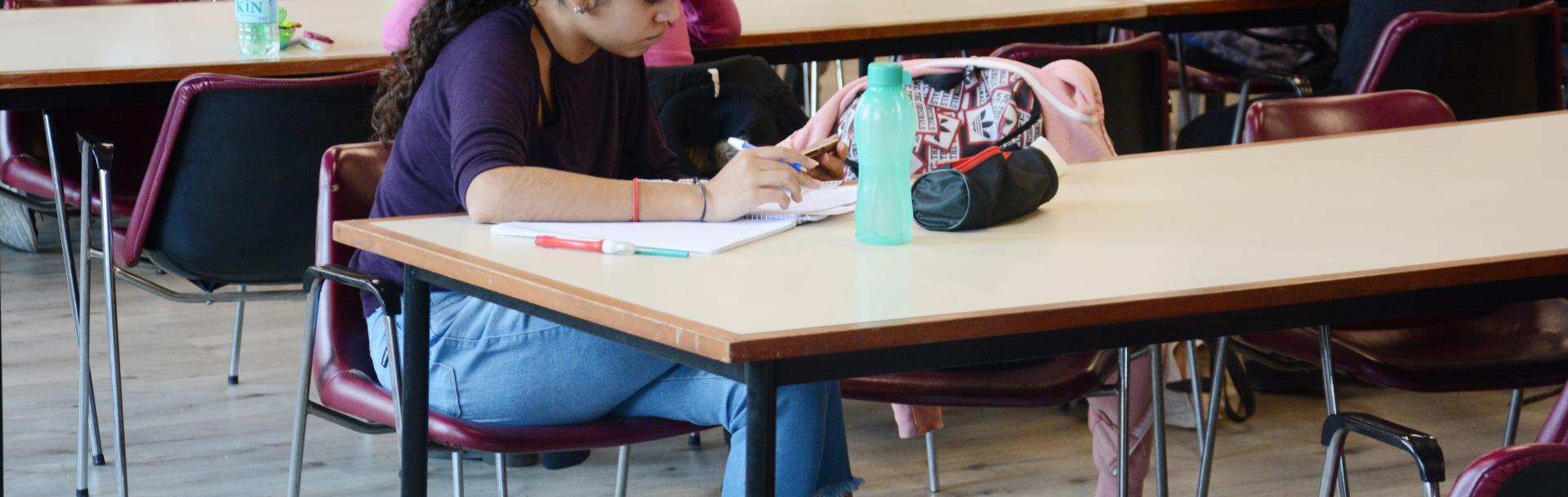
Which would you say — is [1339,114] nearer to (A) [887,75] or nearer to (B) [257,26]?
(A) [887,75]

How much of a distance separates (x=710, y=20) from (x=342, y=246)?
1360 millimetres

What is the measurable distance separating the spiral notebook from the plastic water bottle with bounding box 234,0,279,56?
1.48 m

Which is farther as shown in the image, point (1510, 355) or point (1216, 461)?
point (1216, 461)

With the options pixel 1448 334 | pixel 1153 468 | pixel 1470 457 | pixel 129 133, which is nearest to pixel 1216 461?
pixel 1153 468

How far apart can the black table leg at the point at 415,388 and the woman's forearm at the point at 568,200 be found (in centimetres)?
12

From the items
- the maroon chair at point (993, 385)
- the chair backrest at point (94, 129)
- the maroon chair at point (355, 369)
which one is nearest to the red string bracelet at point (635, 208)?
the maroon chair at point (355, 369)

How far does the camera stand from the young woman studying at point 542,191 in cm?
177

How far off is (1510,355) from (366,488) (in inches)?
71.6

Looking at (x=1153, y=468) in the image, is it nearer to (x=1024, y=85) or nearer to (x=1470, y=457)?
(x=1470, y=457)

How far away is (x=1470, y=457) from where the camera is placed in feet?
9.75

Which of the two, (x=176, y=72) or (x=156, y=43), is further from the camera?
(x=156, y=43)

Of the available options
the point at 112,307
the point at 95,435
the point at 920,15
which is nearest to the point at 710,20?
the point at 920,15

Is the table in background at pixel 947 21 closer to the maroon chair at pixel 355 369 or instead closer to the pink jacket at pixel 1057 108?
the pink jacket at pixel 1057 108

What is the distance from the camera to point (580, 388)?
1.83 metres
